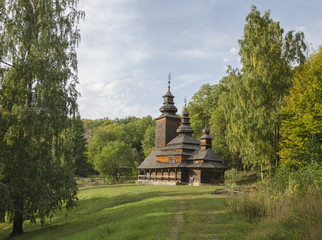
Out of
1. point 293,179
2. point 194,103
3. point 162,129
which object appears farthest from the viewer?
point 194,103

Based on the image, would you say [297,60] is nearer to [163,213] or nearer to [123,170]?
[163,213]

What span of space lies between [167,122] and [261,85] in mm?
23896

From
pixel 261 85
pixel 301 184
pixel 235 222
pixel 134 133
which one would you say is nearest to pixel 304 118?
pixel 261 85

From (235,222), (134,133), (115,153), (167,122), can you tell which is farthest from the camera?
(134,133)

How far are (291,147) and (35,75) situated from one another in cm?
1767

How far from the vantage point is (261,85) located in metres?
24.0

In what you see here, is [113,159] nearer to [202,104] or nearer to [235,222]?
[202,104]

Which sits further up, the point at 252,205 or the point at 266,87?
the point at 266,87

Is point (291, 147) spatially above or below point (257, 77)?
below

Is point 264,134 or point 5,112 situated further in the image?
point 264,134

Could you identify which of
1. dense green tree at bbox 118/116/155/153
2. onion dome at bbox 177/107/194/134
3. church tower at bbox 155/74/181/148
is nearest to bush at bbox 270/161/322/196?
onion dome at bbox 177/107/194/134

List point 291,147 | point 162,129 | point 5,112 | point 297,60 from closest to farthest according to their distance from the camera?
point 5,112
point 291,147
point 297,60
point 162,129

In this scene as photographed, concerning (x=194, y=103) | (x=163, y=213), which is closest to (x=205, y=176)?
(x=163, y=213)

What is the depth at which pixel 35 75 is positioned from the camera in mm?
14953
